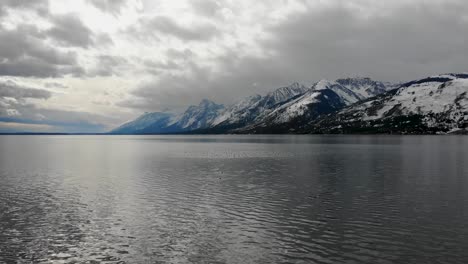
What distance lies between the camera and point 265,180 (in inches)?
3191

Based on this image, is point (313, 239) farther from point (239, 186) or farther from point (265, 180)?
point (265, 180)

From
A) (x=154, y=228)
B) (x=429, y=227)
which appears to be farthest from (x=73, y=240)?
(x=429, y=227)

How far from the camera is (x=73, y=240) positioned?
126ft

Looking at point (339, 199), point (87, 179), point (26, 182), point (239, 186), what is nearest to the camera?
point (339, 199)

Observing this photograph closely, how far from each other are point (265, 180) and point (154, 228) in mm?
41449

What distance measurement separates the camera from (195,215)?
162 feet

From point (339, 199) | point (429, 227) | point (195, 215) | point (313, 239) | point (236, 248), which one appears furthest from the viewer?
point (339, 199)

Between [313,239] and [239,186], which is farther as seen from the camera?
[239,186]

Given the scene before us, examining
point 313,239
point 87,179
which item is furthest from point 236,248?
point 87,179

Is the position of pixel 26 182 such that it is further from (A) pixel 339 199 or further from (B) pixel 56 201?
(A) pixel 339 199

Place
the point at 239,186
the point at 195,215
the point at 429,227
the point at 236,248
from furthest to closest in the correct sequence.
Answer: the point at 239,186 → the point at 195,215 → the point at 429,227 → the point at 236,248

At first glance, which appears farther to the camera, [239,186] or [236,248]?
[239,186]

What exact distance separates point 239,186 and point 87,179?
119 ft

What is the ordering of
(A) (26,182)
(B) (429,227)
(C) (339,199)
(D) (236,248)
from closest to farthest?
(D) (236,248), (B) (429,227), (C) (339,199), (A) (26,182)
